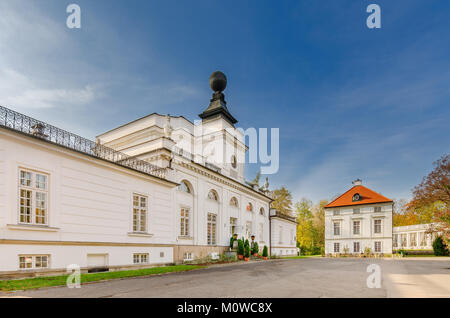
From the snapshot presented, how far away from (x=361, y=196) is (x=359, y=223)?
4.34 metres

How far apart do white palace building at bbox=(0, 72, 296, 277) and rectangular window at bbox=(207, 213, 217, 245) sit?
8cm

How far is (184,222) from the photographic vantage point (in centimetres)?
2070

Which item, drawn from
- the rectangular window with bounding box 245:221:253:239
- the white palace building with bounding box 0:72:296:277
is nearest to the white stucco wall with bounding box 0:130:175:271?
the white palace building with bounding box 0:72:296:277

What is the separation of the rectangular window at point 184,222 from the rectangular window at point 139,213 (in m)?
4.82

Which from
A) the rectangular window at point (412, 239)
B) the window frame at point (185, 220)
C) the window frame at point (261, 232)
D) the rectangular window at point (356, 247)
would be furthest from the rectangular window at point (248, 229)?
the rectangular window at point (412, 239)

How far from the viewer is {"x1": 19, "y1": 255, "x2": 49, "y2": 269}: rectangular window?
10031mm

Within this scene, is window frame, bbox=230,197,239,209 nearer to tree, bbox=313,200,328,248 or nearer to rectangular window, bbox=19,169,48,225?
rectangular window, bbox=19,169,48,225

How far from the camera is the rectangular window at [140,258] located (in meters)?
15.2

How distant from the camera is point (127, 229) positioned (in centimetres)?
1462

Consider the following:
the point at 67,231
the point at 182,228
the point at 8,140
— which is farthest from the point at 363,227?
the point at 8,140

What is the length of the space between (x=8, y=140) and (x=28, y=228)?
3261 mm

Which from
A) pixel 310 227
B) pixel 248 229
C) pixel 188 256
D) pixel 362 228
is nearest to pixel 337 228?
pixel 362 228

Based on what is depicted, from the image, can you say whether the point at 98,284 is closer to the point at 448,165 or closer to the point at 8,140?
the point at 8,140

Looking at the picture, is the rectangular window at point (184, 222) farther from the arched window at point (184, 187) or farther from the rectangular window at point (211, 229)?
the rectangular window at point (211, 229)
